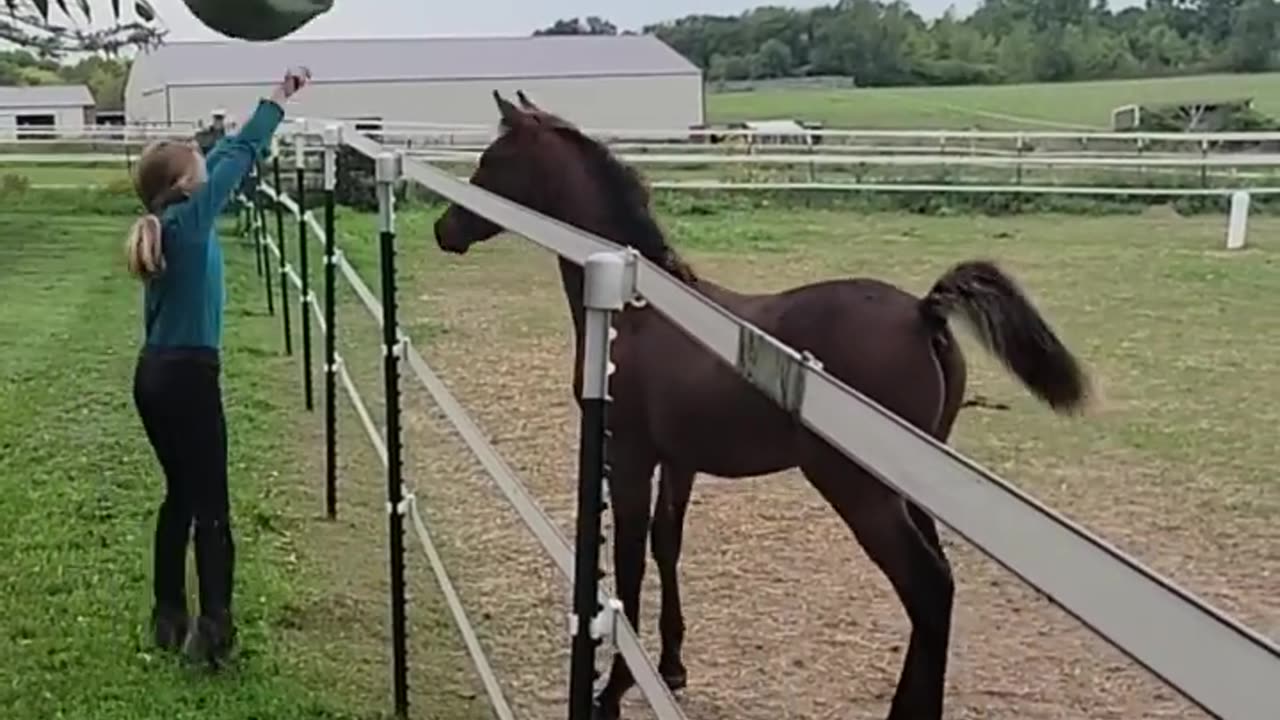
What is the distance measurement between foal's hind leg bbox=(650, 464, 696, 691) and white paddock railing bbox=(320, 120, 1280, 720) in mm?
2741

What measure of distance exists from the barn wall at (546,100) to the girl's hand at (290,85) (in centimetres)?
2911

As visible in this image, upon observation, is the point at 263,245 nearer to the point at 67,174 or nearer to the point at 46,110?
the point at 67,174

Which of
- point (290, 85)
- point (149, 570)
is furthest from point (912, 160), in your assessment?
point (290, 85)

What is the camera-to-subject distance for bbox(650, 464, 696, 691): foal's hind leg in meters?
4.22

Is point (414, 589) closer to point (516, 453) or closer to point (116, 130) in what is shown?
point (516, 453)

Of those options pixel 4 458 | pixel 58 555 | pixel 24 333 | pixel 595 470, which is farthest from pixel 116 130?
pixel 595 470

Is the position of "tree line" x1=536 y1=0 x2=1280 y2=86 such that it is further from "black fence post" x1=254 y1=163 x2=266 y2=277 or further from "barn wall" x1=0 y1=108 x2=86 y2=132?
"black fence post" x1=254 y1=163 x2=266 y2=277

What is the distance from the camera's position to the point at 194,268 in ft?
13.2

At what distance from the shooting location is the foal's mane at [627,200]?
4.16 metres

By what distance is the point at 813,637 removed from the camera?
464 cm

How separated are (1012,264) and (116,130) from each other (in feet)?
40.2

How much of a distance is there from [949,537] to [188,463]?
7.16 feet

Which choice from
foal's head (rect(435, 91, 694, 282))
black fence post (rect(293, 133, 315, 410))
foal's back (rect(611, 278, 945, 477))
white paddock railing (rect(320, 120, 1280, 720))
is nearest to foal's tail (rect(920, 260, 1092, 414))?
foal's back (rect(611, 278, 945, 477))

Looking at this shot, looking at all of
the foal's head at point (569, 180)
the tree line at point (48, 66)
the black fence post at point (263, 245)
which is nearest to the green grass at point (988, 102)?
the black fence post at point (263, 245)
